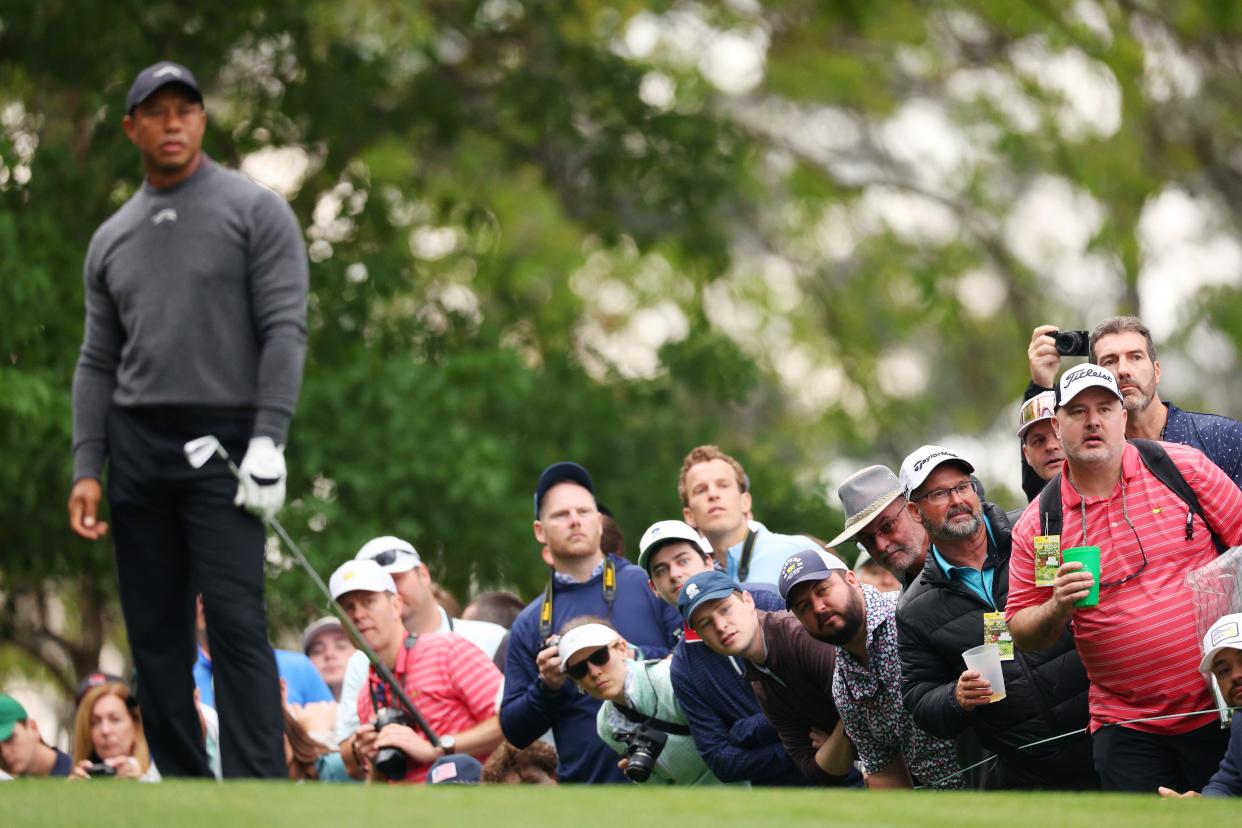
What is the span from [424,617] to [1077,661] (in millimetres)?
3526

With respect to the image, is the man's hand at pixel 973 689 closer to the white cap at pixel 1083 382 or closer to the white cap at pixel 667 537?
the white cap at pixel 1083 382

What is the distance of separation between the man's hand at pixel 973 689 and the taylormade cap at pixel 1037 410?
114 centimetres

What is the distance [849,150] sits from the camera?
23.8m

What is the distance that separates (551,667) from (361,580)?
1263 millimetres

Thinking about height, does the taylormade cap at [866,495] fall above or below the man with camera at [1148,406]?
below

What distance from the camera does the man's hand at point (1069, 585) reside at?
6.27 meters

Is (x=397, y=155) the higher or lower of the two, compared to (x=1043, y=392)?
higher

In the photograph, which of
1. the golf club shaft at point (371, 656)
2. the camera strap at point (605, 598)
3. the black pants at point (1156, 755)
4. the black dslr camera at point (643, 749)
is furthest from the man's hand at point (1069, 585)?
the camera strap at point (605, 598)

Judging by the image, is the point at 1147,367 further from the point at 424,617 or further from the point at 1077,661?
the point at 424,617

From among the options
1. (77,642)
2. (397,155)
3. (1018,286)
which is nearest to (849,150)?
(1018,286)

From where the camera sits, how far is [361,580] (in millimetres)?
8781

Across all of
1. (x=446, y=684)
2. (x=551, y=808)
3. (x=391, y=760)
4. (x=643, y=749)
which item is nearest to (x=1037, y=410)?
(x=643, y=749)

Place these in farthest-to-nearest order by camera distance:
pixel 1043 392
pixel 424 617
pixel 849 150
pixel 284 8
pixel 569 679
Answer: pixel 849 150 < pixel 284 8 < pixel 424 617 < pixel 569 679 < pixel 1043 392

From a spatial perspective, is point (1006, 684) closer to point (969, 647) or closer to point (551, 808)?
point (969, 647)
